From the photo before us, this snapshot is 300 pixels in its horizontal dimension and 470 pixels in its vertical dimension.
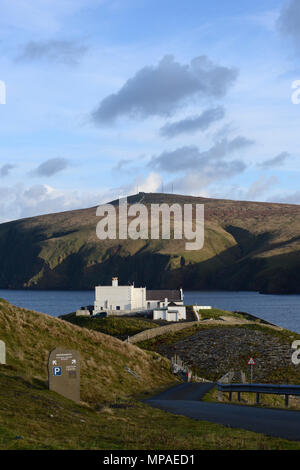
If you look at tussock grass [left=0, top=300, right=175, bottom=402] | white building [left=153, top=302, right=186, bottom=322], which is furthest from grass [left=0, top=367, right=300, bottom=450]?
white building [left=153, top=302, right=186, bottom=322]

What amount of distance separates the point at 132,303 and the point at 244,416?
99.8 metres

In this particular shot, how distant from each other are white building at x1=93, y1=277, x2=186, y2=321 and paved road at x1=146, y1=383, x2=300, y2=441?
79755mm

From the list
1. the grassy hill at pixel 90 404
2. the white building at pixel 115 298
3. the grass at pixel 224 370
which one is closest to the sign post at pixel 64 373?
the grassy hill at pixel 90 404

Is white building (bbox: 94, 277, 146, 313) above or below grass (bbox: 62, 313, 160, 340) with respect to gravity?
above

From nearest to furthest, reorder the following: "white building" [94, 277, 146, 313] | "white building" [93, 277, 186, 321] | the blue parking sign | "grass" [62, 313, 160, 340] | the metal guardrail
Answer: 1. the blue parking sign
2. the metal guardrail
3. "grass" [62, 313, 160, 340]
4. "white building" [93, 277, 186, 321]
5. "white building" [94, 277, 146, 313]

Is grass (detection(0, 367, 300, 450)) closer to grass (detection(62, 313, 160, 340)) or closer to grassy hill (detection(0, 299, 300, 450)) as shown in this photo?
grassy hill (detection(0, 299, 300, 450))

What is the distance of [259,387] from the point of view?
94.4 ft

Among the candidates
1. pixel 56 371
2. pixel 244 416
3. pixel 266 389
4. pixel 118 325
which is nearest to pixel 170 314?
pixel 118 325

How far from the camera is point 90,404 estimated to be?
24.9 metres

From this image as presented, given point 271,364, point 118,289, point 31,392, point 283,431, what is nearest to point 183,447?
point 283,431

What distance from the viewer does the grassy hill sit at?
14.1 metres

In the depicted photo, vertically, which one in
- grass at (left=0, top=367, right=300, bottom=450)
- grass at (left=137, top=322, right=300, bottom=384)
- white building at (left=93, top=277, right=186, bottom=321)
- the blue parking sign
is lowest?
grass at (left=137, top=322, right=300, bottom=384)

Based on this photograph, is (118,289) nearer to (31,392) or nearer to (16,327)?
(16,327)

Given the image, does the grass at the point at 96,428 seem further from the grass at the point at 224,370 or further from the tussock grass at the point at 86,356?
the grass at the point at 224,370
